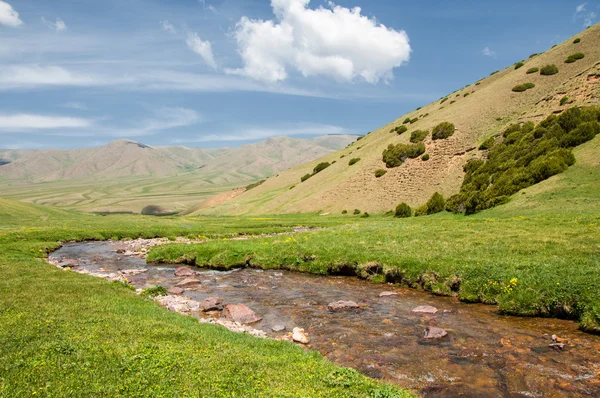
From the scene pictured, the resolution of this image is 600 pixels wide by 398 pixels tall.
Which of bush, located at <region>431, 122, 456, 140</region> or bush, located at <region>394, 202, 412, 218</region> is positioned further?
bush, located at <region>431, 122, 456, 140</region>

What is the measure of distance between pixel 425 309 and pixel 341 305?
4.30 meters

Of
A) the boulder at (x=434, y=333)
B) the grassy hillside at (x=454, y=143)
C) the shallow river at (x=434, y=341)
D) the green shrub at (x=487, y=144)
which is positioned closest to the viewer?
the shallow river at (x=434, y=341)

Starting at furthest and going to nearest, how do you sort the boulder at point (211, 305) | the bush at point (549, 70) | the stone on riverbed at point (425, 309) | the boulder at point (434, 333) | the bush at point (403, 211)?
1. the bush at point (549, 70)
2. the bush at point (403, 211)
3. the boulder at point (211, 305)
4. the stone on riverbed at point (425, 309)
5. the boulder at point (434, 333)

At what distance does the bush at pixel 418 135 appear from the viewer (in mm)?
85812

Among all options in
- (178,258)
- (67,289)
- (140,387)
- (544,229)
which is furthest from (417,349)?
(178,258)

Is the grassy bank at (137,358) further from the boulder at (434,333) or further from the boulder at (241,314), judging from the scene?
the boulder at (434,333)

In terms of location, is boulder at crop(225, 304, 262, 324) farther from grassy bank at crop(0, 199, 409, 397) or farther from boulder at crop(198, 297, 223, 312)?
grassy bank at crop(0, 199, 409, 397)

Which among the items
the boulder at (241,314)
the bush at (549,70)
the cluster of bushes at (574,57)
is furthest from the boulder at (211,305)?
the cluster of bushes at (574,57)

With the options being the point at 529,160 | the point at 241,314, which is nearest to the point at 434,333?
the point at 241,314

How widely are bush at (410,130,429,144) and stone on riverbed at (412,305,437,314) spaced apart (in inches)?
2943

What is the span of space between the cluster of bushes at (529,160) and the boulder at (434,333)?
1516 inches

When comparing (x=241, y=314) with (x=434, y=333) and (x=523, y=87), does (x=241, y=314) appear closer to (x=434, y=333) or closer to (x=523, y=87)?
(x=434, y=333)

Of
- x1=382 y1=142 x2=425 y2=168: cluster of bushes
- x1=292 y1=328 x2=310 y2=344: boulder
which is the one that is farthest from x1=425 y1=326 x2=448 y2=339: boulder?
x1=382 y1=142 x2=425 y2=168: cluster of bushes

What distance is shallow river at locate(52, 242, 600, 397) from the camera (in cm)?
1068
